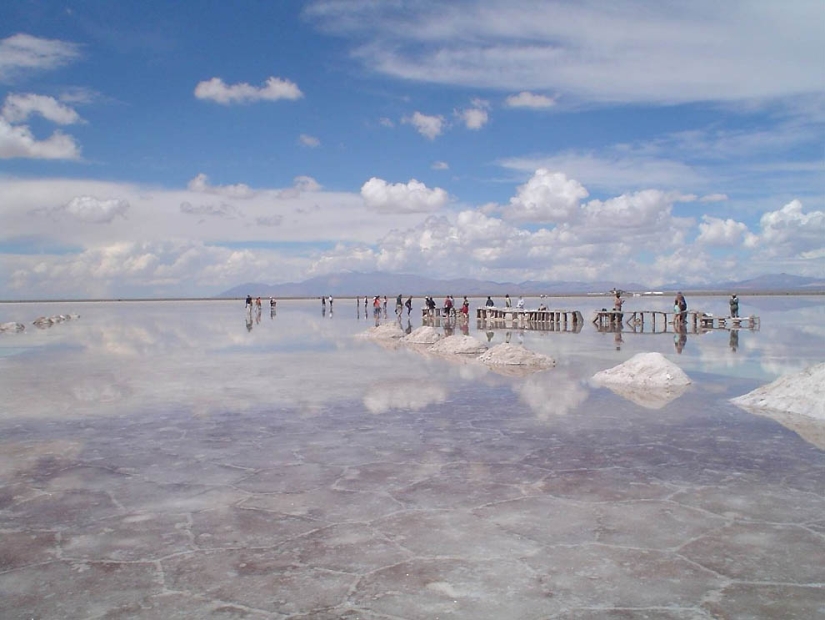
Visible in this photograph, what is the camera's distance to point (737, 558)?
5.79 metres

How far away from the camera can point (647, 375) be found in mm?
15703

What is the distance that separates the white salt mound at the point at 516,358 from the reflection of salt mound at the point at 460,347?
2.51 m

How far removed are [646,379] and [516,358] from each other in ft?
15.8

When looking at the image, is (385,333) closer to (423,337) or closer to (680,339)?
Result: (423,337)

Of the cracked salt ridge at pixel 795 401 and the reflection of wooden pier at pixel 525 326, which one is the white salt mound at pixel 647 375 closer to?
the cracked salt ridge at pixel 795 401

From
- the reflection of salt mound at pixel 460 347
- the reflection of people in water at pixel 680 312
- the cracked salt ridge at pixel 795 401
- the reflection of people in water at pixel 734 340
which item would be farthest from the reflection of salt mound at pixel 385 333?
the cracked salt ridge at pixel 795 401

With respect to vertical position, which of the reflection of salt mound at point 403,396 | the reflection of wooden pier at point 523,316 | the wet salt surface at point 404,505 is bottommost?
the wet salt surface at point 404,505

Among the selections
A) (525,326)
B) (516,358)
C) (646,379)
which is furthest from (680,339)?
(646,379)

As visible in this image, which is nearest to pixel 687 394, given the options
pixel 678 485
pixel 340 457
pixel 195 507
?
pixel 678 485

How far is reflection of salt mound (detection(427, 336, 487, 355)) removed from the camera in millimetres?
23047

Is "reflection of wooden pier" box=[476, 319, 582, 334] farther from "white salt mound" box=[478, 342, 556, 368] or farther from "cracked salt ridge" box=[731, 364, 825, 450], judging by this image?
"cracked salt ridge" box=[731, 364, 825, 450]

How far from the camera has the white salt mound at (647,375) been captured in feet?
50.8

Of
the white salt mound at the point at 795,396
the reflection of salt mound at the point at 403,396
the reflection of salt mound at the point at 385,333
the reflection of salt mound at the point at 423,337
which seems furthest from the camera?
the reflection of salt mound at the point at 385,333

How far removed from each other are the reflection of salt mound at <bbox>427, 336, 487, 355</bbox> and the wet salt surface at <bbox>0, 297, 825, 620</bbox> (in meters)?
7.65
